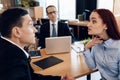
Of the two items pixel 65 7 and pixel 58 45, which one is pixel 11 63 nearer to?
pixel 58 45

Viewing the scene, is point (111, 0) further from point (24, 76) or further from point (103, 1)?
point (24, 76)

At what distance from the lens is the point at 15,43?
4.24 ft

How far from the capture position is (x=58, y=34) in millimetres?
3324

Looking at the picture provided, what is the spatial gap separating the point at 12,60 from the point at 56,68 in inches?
40.1

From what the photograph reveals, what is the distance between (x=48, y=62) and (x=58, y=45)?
38cm

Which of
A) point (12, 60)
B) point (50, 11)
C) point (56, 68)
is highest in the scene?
point (50, 11)

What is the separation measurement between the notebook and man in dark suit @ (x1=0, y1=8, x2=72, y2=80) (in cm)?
76

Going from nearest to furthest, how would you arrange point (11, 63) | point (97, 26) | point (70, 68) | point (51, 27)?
point (11, 63)
point (97, 26)
point (70, 68)
point (51, 27)

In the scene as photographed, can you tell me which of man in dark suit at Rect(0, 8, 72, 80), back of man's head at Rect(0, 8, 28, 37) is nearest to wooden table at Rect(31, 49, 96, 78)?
man in dark suit at Rect(0, 8, 72, 80)

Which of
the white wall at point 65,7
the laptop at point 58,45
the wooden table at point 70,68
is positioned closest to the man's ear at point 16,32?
the wooden table at point 70,68

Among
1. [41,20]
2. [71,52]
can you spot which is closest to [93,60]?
[71,52]

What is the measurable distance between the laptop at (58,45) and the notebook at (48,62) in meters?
0.17

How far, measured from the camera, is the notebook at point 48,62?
2.13m

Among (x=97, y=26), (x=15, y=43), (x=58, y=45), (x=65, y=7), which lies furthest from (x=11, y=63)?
(x=65, y=7)
